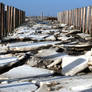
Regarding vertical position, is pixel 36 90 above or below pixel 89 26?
below

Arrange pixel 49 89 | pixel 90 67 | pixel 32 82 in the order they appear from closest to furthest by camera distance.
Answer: pixel 49 89 → pixel 32 82 → pixel 90 67

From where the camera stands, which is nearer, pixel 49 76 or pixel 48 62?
pixel 49 76

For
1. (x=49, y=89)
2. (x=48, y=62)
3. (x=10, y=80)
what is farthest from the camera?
(x=48, y=62)

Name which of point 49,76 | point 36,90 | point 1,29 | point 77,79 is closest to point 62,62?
point 49,76

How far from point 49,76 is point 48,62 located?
803 millimetres

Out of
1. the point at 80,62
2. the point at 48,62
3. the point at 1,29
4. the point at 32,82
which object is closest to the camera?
the point at 32,82

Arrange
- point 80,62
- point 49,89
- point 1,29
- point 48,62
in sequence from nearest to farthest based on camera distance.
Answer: point 49,89 → point 80,62 → point 48,62 → point 1,29

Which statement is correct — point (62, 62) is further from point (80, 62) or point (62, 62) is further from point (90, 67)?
point (90, 67)

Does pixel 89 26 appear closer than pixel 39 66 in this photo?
No

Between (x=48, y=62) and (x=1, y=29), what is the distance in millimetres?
6359

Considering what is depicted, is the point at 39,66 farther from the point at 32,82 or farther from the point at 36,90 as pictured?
the point at 36,90

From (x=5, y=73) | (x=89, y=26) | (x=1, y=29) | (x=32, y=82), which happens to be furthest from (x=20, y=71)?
(x=89, y=26)

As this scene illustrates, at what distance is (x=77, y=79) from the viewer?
3580mm

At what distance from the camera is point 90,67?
4.07m
